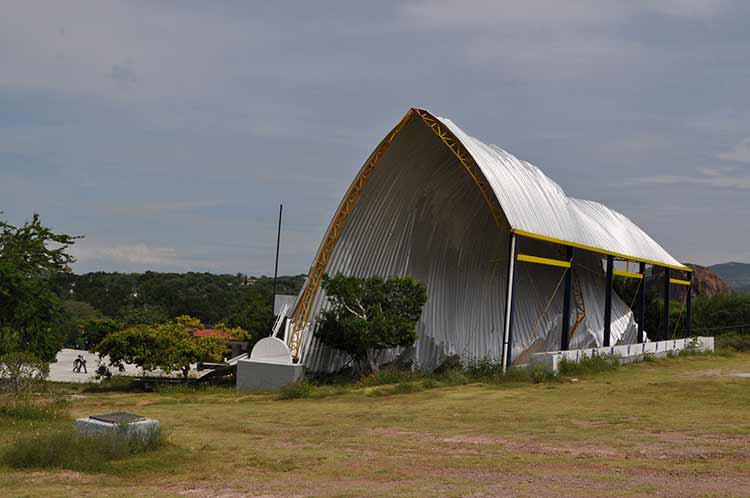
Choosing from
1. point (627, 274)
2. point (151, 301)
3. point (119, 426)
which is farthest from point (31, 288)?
point (151, 301)

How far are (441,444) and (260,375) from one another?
52.6 ft

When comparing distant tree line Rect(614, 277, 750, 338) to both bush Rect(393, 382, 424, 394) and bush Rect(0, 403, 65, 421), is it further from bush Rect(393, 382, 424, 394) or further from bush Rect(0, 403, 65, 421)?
bush Rect(0, 403, 65, 421)

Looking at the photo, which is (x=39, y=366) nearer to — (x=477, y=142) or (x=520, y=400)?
(x=520, y=400)

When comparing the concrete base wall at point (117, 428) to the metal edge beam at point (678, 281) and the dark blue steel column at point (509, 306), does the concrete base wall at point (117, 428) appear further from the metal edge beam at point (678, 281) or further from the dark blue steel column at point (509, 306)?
the metal edge beam at point (678, 281)

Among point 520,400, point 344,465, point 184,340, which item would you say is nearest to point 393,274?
point 184,340

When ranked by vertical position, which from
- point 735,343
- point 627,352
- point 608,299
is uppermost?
point 608,299

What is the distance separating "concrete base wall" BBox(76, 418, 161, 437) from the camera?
12922mm

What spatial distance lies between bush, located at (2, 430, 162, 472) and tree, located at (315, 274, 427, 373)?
54.8 feet

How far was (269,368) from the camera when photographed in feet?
96.6

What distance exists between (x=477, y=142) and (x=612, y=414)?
15190mm

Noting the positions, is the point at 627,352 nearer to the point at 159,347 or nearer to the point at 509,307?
the point at 509,307

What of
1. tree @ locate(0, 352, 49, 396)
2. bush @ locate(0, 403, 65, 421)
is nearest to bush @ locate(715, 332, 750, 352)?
bush @ locate(0, 403, 65, 421)

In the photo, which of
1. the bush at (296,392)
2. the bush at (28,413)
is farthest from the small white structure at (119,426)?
the bush at (296,392)

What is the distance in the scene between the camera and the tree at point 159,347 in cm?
3162
